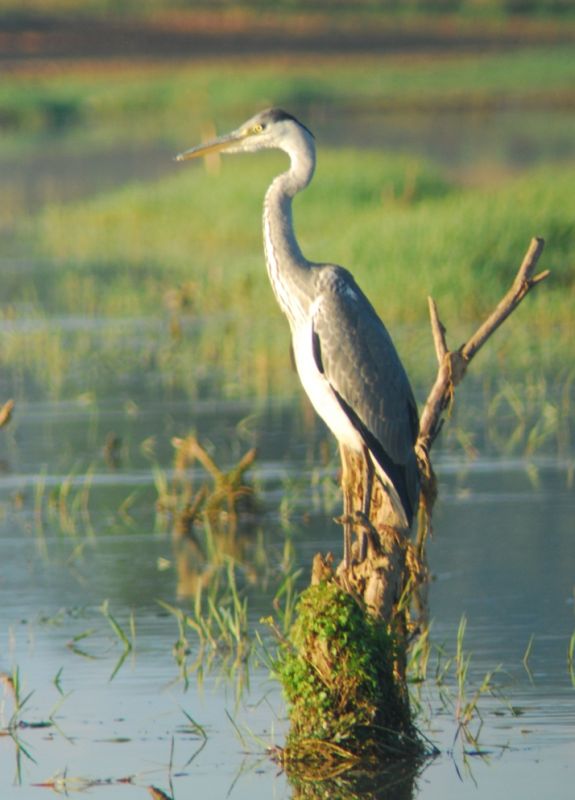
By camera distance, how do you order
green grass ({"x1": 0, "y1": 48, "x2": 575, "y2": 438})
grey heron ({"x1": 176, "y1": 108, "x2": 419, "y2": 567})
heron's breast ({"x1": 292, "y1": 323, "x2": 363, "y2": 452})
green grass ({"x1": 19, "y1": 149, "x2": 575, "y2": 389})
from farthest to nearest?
green grass ({"x1": 19, "y1": 149, "x2": 575, "y2": 389}) < green grass ({"x1": 0, "y1": 48, "x2": 575, "y2": 438}) < heron's breast ({"x1": 292, "y1": 323, "x2": 363, "y2": 452}) < grey heron ({"x1": 176, "y1": 108, "x2": 419, "y2": 567})

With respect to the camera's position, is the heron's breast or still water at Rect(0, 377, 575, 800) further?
the heron's breast

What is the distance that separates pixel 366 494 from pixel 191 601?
1668 mm

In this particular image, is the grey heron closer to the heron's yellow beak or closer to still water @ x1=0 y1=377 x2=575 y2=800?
the heron's yellow beak

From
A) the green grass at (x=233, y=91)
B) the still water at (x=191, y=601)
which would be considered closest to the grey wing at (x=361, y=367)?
the still water at (x=191, y=601)

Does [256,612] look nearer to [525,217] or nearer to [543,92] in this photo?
[525,217]

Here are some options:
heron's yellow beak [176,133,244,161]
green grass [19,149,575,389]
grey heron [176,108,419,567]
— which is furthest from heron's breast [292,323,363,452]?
green grass [19,149,575,389]

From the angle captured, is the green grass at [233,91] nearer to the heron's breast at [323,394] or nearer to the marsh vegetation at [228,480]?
the marsh vegetation at [228,480]

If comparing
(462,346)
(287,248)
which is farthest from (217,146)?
(462,346)

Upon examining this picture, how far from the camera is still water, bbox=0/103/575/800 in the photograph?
5.72 metres

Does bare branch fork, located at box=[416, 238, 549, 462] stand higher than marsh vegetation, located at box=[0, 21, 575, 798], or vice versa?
bare branch fork, located at box=[416, 238, 549, 462]

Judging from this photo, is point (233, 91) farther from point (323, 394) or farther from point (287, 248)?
point (323, 394)

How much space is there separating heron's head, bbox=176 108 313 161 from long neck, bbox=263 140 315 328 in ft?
0.23

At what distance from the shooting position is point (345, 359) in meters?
6.30

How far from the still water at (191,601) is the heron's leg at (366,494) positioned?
544 mm
